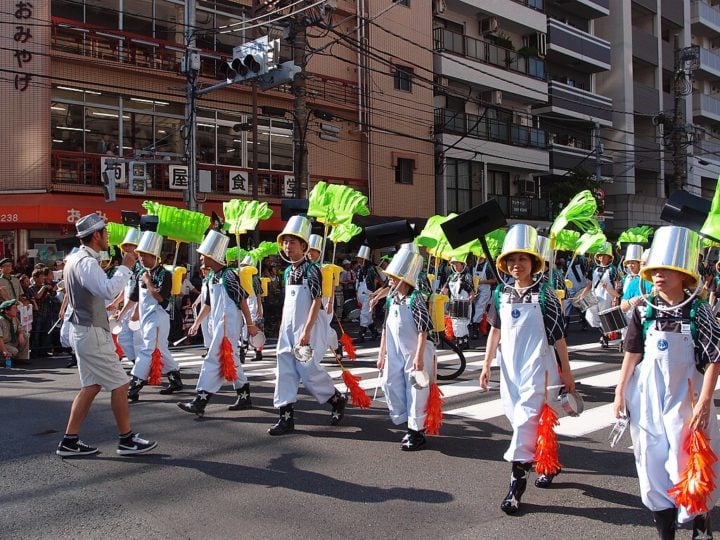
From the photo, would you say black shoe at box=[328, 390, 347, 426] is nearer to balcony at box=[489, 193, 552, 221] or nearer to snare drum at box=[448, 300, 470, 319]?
snare drum at box=[448, 300, 470, 319]

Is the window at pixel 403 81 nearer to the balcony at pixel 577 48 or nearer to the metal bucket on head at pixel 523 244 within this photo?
the balcony at pixel 577 48

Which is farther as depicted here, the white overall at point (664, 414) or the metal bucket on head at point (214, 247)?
the metal bucket on head at point (214, 247)

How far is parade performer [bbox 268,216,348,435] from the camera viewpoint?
264 inches

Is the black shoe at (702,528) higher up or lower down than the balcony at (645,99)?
lower down

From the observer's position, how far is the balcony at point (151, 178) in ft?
65.0

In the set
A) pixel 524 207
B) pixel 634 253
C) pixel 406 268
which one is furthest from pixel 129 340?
pixel 524 207

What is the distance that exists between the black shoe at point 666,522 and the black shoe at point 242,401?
501cm

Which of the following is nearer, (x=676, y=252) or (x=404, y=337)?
(x=676, y=252)

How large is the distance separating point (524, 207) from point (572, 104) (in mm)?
6697

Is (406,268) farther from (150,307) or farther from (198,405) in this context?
(150,307)

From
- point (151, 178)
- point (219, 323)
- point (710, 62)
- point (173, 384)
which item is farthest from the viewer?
point (710, 62)

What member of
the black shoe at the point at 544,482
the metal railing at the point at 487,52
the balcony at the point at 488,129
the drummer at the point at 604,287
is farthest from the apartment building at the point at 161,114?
the black shoe at the point at 544,482

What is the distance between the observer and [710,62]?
151 feet

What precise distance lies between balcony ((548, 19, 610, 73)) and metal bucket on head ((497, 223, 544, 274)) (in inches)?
1264
